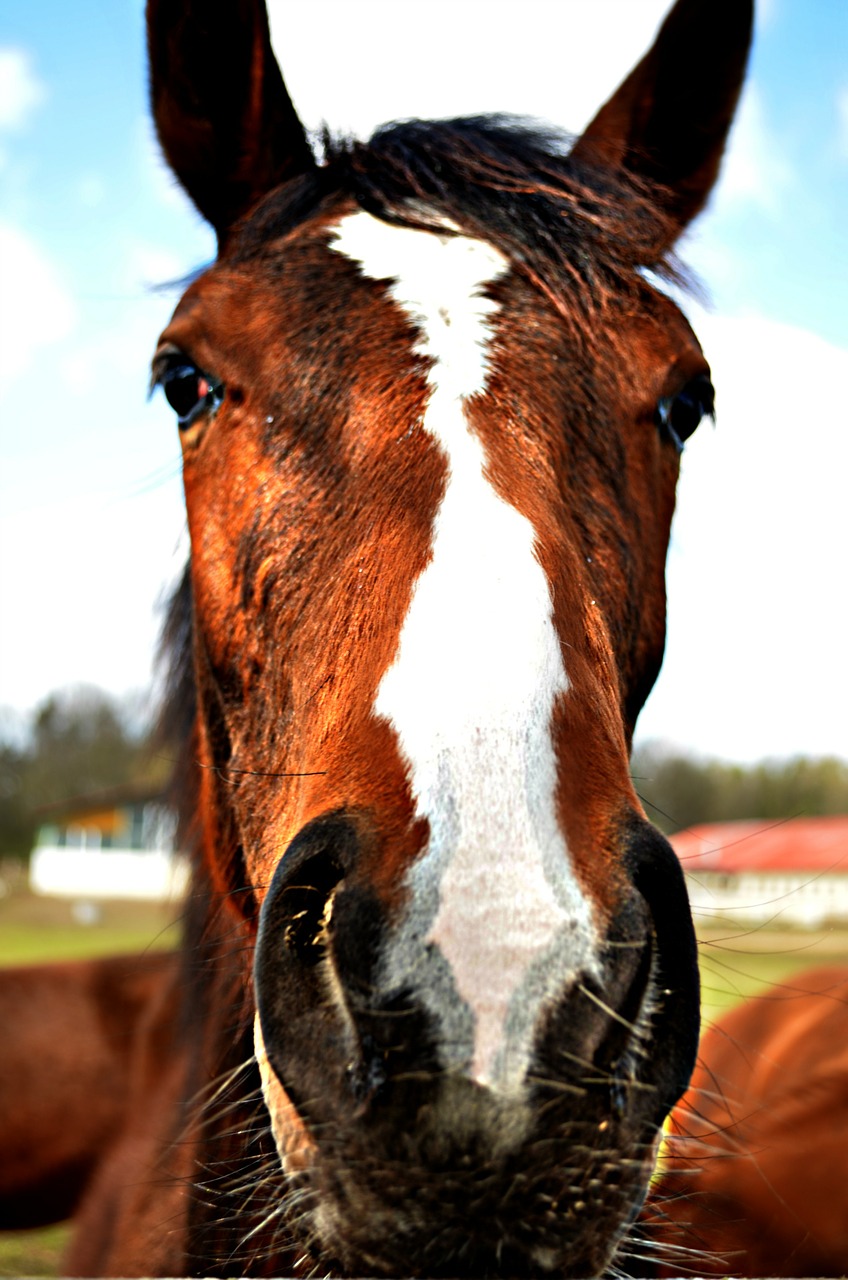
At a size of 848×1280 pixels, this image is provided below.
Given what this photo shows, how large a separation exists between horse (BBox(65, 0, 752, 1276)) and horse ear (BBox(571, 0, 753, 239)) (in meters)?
0.01

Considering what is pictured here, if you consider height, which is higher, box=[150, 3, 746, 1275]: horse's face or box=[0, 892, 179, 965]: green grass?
box=[150, 3, 746, 1275]: horse's face

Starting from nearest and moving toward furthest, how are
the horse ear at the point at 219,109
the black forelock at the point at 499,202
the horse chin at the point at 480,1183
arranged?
the horse chin at the point at 480,1183 → the black forelock at the point at 499,202 → the horse ear at the point at 219,109

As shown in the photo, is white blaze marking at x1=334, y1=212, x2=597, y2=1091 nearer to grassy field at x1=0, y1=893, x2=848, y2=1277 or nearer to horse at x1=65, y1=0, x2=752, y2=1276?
horse at x1=65, y1=0, x2=752, y2=1276

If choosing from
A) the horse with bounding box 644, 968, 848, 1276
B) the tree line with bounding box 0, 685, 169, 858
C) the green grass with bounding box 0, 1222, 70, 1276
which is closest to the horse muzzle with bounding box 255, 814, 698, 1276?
the horse with bounding box 644, 968, 848, 1276

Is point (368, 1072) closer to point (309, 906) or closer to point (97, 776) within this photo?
point (309, 906)

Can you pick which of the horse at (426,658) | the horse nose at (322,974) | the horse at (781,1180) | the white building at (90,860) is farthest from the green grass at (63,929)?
the horse nose at (322,974)

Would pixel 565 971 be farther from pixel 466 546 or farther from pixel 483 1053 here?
pixel 466 546

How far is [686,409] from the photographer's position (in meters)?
2.57

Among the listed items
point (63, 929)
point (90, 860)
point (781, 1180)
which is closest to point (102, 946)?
point (63, 929)

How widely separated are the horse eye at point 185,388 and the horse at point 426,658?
14mm

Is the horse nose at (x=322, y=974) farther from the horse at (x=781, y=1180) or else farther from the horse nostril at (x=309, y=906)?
the horse at (x=781, y=1180)

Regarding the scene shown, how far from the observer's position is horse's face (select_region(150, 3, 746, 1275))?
4.25 feet

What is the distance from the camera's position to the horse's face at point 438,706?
1.29 meters

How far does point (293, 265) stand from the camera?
2.32 metres
